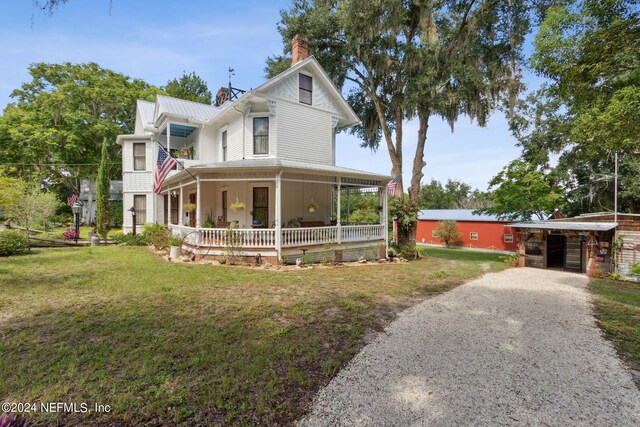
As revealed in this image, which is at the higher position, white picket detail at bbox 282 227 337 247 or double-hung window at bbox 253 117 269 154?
double-hung window at bbox 253 117 269 154

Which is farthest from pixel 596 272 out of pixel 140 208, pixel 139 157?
pixel 139 157

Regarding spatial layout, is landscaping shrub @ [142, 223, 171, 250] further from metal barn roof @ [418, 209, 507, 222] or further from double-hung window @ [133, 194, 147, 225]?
metal barn roof @ [418, 209, 507, 222]

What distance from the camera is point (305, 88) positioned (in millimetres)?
15023

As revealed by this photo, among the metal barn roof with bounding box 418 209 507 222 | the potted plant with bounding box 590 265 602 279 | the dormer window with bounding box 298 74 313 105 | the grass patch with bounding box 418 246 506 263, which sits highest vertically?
the dormer window with bounding box 298 74 313 105

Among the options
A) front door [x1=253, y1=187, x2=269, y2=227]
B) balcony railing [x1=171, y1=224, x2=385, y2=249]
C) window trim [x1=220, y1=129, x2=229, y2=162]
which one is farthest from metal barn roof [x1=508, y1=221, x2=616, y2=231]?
window trim [x1=220, y1=129, x2=229, y2=162]

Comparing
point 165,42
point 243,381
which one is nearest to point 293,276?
point 243,381

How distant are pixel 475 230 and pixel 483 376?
25744 millimetres

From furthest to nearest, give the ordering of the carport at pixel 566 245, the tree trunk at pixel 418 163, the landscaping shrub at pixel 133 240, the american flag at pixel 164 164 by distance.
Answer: the tree trunk at pixel 418 163
the landscaping shrub at pixel 133 240
the carport at pixel 566 245
the american flag at pixel 164 164

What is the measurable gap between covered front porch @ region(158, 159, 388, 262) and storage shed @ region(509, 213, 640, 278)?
7.34 meters

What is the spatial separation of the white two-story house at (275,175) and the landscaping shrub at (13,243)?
587 centimetres

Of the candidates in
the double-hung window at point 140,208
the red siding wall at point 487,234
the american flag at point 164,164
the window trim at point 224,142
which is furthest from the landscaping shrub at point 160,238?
the red siding wall at point 487,234

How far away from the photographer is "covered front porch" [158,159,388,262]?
11227 mm

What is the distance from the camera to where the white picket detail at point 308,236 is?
38.1ft

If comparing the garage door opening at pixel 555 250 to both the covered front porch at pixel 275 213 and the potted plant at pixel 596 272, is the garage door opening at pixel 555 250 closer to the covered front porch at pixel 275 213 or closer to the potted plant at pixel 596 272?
the potted plant at pixel 596 272
